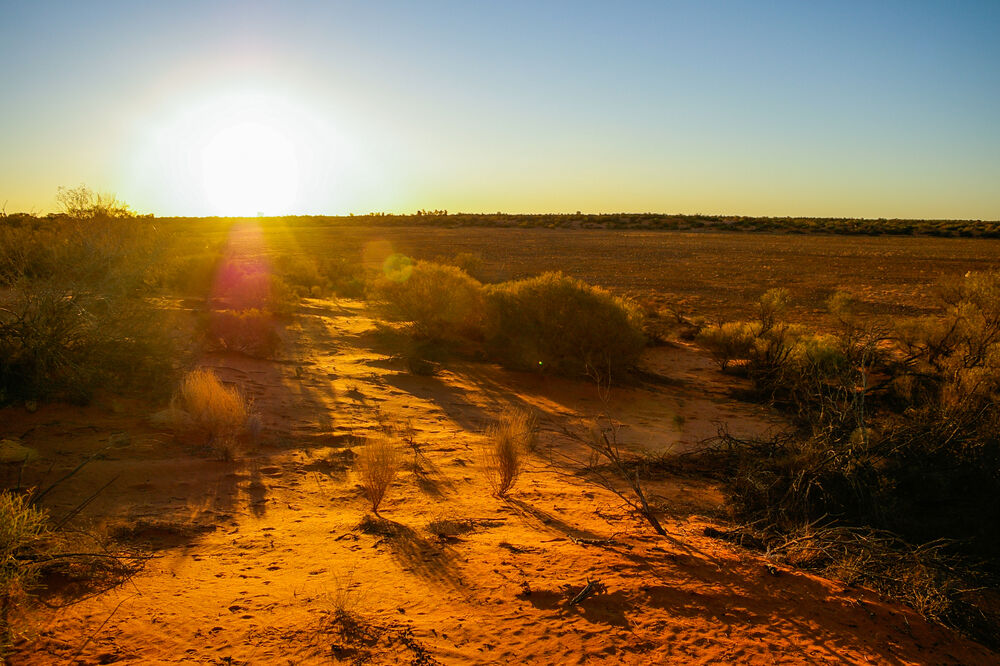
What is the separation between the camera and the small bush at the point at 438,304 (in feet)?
45.2

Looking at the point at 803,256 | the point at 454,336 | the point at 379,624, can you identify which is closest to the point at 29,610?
the point at 379,624

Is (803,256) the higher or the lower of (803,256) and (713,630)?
the higher

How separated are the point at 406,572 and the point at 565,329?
8605 millimetres

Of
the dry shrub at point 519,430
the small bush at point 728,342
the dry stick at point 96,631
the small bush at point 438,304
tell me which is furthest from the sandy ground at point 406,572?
the small bush at point 728,342

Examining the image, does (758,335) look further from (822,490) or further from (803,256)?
(803,256)

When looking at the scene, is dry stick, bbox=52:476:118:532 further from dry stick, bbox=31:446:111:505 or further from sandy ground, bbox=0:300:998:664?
dry stick, bbox=31:446:111:505

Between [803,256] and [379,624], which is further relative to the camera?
[803,256]

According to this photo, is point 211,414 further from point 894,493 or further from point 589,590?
point 894,493

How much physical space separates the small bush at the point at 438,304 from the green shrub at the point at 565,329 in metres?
0.99

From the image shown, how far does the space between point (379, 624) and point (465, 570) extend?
88 cm

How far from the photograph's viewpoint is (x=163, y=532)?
4.66 metres

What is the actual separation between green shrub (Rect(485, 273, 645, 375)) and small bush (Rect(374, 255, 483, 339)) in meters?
0.99

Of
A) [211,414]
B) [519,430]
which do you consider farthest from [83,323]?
[519,430]

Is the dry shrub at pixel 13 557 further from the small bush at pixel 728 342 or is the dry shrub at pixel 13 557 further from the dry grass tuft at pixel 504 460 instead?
the small bush at pixel 728 342
